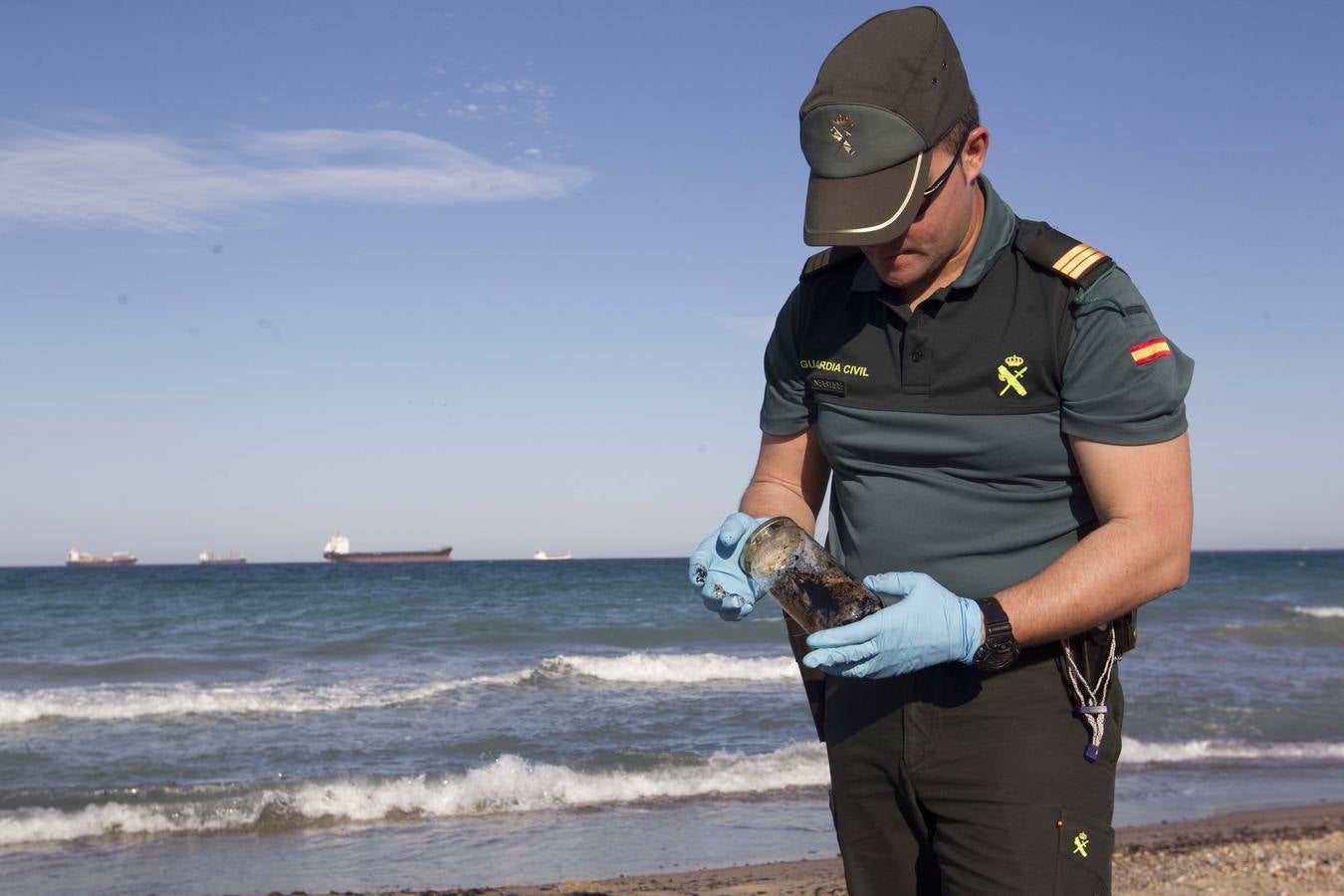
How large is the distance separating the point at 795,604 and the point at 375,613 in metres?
22.6

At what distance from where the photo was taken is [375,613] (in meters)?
23.6

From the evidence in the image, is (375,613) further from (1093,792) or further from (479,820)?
(1093,792)

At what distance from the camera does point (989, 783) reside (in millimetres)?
1882

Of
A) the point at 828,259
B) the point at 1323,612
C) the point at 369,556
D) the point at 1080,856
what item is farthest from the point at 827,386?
the point at 369,556

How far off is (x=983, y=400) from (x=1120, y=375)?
20 cm

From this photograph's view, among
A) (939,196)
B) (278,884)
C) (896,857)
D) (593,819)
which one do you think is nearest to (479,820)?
(593,819)

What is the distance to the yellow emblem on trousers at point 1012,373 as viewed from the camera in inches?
72.2

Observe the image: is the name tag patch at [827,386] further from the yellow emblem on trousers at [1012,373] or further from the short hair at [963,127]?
the short hair at [963,127]

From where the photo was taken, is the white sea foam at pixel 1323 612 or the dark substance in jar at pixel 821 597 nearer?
the dark substance in jar at pixel 821 597

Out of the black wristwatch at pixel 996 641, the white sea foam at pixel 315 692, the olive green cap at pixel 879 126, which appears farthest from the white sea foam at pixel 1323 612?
the olive green cap at pixel 879 126

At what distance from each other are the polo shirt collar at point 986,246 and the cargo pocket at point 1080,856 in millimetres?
815

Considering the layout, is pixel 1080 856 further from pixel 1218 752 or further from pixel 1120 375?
pixel 1218 752

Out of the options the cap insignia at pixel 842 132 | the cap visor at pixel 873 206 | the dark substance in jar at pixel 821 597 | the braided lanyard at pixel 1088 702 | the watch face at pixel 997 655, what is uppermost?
the cap insignia at pixel 842 132

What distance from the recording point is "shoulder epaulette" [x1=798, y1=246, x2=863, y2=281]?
84.4 inches
